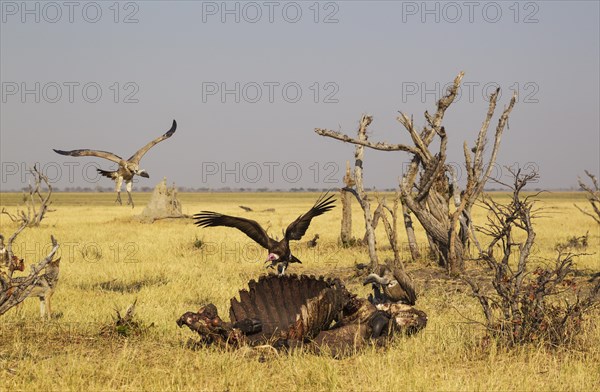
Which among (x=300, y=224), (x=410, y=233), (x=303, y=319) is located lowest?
(x=303, y=319)

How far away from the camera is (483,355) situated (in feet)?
23.3

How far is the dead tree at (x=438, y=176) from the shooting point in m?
14.7

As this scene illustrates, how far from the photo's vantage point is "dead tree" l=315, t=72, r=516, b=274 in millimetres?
14680

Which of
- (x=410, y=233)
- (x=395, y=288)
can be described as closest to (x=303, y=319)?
(x=395, y=288)

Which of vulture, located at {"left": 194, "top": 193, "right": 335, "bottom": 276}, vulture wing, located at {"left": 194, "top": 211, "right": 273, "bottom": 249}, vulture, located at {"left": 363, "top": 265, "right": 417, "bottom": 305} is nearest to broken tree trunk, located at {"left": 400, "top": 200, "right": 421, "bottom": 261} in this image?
vulture, located at {"left": 194, "top": 193, "right": 335, "bottom": 276}

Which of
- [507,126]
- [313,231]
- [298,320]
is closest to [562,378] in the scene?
[298,320]

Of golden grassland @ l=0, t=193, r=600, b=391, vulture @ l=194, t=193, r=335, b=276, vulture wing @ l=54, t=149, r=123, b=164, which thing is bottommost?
golden grassland @ l=0, t=193, r=600, b=391

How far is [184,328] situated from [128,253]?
10660 millimetres

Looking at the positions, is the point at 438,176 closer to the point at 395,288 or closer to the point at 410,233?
the point at 410,233

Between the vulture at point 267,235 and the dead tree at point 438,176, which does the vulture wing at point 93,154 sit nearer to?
the vulture at point 267,235

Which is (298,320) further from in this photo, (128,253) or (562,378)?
(128,253)

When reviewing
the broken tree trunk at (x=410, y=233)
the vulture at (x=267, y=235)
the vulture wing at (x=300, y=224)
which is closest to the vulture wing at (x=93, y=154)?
the vulture at (x=267, y=235)

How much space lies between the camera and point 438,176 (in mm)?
15969

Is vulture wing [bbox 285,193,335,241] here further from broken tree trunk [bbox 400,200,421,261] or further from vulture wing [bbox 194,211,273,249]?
broken tree trunk [bbox 400,200,421,261]
